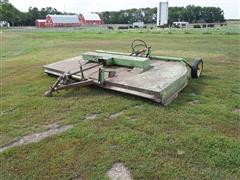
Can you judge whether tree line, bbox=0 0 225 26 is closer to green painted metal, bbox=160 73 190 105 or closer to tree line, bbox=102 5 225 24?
tree line, bbox=102 5 225 24

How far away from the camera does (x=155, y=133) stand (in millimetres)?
3807

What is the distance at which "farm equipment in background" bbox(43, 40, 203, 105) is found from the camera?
504cm

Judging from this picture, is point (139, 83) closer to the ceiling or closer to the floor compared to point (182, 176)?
closer to the ceiling

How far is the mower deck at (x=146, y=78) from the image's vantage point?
4929 millimetres

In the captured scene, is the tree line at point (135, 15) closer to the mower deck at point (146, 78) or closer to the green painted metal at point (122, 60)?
the green painted metal at point (122, 60)

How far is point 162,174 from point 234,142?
1.21 metres

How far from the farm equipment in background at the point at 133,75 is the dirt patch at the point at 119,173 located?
193cm

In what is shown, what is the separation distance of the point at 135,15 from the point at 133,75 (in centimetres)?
11604

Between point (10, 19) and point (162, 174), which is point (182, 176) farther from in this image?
point (10, 19)

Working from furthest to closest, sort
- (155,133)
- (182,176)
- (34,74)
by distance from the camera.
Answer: (34,74) < (155,133) < (182,176)

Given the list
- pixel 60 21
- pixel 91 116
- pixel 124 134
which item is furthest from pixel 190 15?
pixel 124 134

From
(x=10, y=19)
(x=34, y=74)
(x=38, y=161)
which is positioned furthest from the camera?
(x=10, y=19)

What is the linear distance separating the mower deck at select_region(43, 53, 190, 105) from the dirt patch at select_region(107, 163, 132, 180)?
193 centimetres

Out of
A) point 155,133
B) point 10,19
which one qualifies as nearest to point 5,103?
point 155,133
